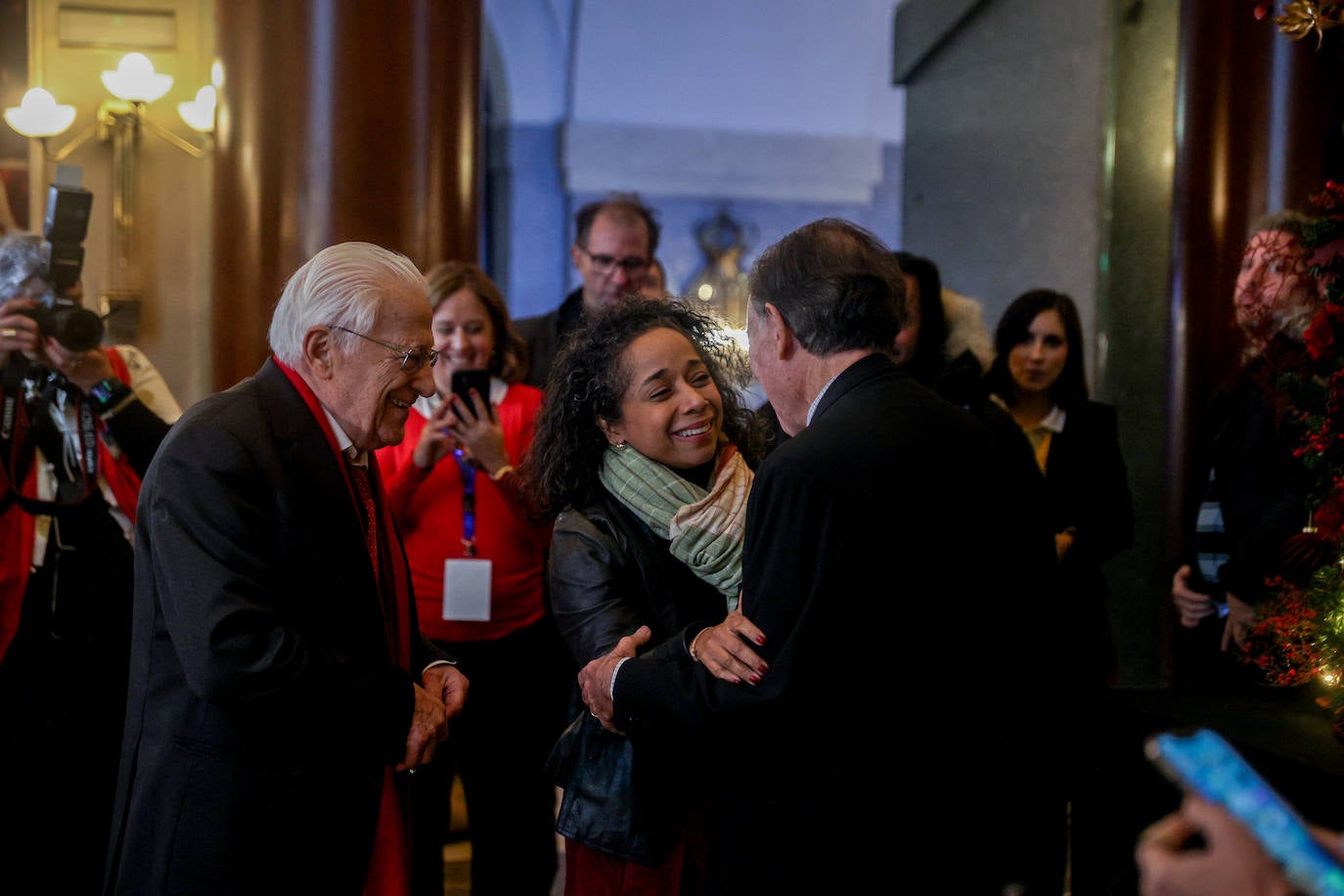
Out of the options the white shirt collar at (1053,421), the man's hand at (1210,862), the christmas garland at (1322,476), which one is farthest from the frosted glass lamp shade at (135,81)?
the man's hand at (1210,862)

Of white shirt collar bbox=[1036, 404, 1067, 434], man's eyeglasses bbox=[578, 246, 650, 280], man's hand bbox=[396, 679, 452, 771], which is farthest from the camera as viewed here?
white shirt collar bbox=[1036, 404, 1067, 434]

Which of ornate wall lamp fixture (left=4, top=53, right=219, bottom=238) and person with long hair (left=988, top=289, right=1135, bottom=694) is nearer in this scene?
person with long hair (left=988, top=289, right=1135, bottom=694)

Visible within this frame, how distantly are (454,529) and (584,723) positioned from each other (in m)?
0.96

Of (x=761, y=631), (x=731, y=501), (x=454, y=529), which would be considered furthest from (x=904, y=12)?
(x=761, y=631)

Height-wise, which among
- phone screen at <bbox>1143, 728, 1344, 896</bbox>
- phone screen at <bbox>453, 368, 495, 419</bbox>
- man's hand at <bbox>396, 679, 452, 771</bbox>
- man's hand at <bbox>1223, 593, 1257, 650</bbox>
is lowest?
man's hand at <bbox>396, 679, 452, 771</bbox>

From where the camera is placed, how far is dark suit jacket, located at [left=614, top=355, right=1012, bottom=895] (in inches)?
70.0

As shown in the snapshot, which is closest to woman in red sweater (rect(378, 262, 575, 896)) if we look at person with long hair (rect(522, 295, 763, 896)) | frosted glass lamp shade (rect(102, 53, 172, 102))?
person with long hair (rect(522, 295, 763, 896))

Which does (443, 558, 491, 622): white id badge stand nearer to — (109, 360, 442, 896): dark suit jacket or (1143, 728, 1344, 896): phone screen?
(109, 360, 442, 896): dark suit jacket

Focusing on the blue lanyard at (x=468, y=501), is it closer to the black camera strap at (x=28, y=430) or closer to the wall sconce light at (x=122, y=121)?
the black camera strap at (x=28, y=430)

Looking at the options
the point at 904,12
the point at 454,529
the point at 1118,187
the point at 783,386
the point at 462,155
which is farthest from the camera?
the point at 904,12

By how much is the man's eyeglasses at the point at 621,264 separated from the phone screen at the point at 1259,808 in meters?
2.90

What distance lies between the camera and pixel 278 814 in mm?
1921

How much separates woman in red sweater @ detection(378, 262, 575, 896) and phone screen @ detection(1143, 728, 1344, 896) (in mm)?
2269

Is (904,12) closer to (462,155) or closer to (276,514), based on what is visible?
(462,155)
